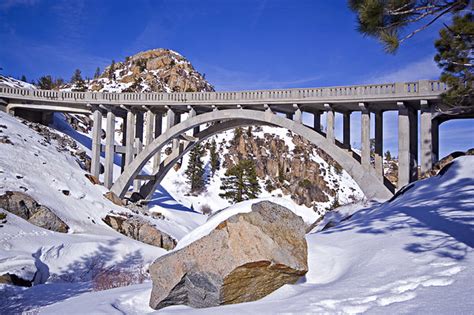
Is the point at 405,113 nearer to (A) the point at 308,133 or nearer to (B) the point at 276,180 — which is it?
(A) the point at 308,133

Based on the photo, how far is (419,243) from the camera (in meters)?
5.96

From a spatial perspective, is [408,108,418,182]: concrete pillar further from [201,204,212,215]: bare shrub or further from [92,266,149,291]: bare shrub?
[201,204,212,215]: bare shrub

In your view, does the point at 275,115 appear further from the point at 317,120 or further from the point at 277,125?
the point at 317,120

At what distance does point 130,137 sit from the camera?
24562 millimetres

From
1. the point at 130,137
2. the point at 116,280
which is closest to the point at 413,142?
the point at 116,280

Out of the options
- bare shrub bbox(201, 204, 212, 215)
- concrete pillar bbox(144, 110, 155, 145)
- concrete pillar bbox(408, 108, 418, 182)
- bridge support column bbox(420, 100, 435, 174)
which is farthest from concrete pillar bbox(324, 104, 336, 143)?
bare shrub bbox(201, 204, 212, 215)

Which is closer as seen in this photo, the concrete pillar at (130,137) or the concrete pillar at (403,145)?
the concrete pillar at (403,145)

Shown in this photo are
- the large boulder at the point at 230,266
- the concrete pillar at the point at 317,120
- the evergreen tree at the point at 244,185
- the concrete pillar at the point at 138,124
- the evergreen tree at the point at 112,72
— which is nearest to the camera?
the large boulder at the point at 230,266

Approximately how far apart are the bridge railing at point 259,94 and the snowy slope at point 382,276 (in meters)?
9.00

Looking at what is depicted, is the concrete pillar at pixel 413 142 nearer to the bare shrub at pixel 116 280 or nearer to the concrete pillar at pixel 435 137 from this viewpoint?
the concrete pillar at pixel 435 137

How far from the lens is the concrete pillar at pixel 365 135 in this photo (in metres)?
17.2

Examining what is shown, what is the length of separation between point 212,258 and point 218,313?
0.71 meters

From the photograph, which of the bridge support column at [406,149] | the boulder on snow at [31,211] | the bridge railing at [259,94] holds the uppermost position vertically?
the bridge railing at [259,94]

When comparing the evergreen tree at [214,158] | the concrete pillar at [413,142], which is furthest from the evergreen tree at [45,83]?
the concrete pillar at [413,142]
